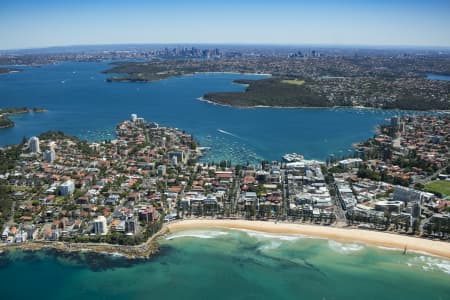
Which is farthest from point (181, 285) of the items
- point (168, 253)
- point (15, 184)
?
point (15, 184)

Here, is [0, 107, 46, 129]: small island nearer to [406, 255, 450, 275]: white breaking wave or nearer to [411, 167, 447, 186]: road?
[411, 167, 447, 186]: road

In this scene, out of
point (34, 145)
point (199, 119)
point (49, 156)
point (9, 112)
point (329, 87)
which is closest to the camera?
point (49, 156)

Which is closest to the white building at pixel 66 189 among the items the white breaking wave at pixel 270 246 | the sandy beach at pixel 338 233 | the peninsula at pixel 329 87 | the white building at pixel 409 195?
the sandy beach at pixel 338 233

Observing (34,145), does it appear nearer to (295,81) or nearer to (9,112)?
(9,112)

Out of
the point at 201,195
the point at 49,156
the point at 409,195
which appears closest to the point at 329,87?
the point at 409,195

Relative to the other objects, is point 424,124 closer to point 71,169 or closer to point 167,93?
point 71,169

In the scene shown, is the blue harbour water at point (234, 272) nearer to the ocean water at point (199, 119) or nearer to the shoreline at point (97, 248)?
the shoreline at point (97, 248)
